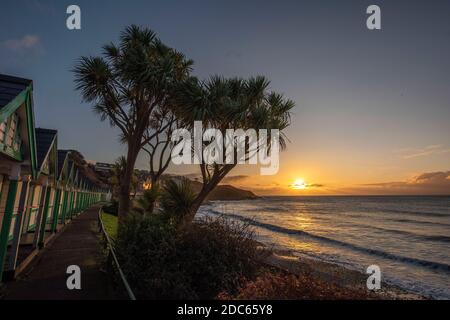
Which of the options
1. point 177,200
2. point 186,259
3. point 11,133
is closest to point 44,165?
point 11,133

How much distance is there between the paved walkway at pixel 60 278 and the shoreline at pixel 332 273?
4.88m

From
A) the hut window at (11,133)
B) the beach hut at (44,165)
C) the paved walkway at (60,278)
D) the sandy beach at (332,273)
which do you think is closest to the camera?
the hut window at (11,133)

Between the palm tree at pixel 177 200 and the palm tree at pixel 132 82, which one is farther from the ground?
the palm tree at pixel 132 82

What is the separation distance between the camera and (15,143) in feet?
21.8

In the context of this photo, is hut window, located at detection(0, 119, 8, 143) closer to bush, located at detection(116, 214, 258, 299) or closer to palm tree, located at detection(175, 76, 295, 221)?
bush, located at detection(116, 214, 258, 299)

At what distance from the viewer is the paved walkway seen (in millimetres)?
6816

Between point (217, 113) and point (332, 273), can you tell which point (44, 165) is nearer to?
point (217, 113)

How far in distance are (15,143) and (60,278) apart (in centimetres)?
385

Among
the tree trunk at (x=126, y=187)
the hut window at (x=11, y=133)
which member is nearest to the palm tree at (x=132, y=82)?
the tree trunk at (x=126, y=187)

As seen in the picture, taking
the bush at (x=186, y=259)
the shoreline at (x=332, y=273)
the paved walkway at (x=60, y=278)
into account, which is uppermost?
the bush at (x=186, y=259)

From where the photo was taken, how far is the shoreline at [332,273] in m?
11.1

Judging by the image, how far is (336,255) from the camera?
19297mm

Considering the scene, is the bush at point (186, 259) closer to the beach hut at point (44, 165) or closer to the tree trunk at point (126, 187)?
the beach hut at point (44, 165)
